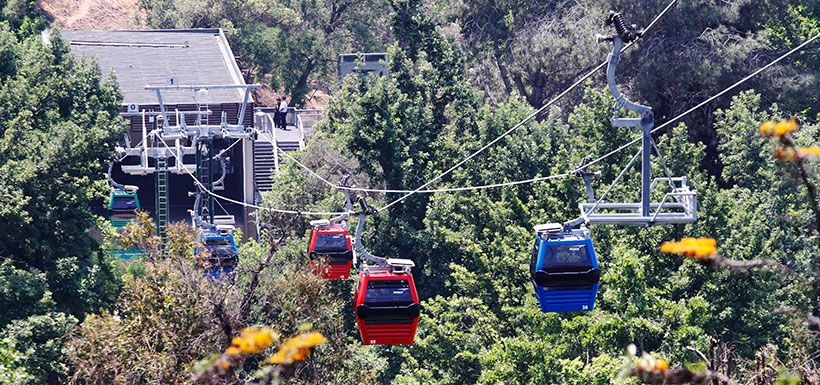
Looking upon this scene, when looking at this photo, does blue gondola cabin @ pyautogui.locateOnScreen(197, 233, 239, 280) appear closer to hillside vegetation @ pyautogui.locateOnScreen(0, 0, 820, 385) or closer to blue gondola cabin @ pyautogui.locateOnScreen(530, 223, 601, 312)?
hillside vegetation @ pyautogui.locateOnScreen(0, 0, 820, 385)

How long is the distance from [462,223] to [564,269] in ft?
70.7

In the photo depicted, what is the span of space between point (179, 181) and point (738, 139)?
2061cm

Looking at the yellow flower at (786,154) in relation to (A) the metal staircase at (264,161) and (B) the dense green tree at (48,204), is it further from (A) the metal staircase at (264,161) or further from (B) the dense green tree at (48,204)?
(A) the metal staircase at (264,161)

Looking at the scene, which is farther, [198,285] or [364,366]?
[364,366]

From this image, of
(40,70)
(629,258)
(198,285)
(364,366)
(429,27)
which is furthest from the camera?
(429,27)

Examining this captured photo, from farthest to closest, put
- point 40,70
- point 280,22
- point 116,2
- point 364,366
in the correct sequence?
point 116,2
point 280,22
point 40,70
point 364,366

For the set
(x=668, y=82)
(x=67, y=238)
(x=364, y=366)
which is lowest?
(x=364, y=366)

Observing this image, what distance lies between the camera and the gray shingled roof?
184ft

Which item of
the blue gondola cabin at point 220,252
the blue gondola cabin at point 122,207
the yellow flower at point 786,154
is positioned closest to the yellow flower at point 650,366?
the yellow flower at point 786,154

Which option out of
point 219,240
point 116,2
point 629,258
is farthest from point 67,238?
point 116,2

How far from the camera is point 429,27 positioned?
5069 centimetres

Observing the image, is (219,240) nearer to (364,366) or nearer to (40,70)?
(364,366)

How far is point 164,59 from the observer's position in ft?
196

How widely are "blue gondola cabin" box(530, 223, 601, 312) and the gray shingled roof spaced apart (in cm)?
3316
